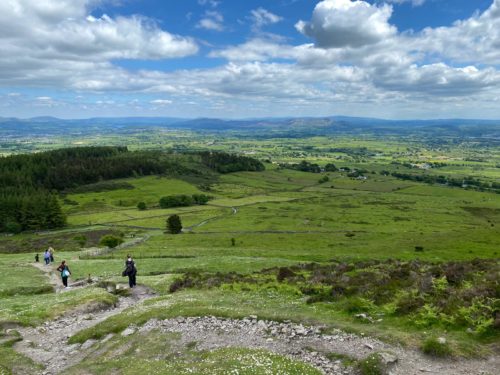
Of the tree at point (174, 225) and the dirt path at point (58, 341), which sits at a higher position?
the dirt path at point (58, 341)

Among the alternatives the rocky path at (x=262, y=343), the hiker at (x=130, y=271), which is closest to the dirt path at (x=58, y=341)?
the rocky path at (x=262, y=343)

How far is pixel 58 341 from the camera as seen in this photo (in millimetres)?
27656

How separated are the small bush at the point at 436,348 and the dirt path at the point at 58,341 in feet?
65.2

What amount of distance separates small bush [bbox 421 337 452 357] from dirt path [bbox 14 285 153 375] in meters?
19.9

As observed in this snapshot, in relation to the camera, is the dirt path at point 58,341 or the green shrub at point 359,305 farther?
the green shrub at point 359,305

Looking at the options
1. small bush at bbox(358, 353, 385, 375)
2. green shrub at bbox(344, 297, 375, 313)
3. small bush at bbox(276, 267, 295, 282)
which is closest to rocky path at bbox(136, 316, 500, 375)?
small bush at bbox(358, 353, 385, 375)

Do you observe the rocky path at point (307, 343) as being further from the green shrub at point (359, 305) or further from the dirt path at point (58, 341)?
the dirt path at point (58, 341)

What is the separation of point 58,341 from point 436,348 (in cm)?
2439

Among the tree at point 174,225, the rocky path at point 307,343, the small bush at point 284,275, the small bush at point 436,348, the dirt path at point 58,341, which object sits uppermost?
the small bush at point 436,348

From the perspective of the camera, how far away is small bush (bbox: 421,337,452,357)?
19156mm

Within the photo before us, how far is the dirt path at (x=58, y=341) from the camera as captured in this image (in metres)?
24.1

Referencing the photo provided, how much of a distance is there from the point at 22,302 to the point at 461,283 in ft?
126

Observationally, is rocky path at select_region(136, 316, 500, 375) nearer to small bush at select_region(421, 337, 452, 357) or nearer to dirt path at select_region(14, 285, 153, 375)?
small bush at select_region(421, 337, 452, 357)

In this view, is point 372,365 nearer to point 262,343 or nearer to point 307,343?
A: point 307,343
